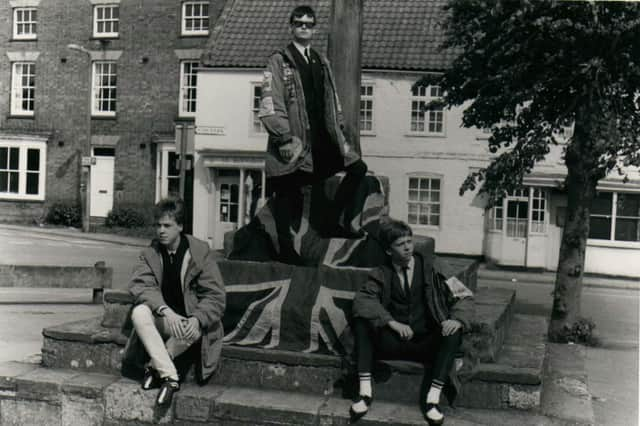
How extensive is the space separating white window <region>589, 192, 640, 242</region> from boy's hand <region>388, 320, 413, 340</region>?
2147 cm

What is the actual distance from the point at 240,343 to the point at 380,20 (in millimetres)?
22207

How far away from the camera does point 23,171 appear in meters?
30.7

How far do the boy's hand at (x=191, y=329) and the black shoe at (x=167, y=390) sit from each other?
33cm

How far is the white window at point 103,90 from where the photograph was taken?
2989 cm

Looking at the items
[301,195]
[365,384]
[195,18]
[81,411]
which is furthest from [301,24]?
[195,18]

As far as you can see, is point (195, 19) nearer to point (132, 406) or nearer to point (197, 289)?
point (197, 289)

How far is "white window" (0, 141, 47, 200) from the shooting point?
3041 centimetres

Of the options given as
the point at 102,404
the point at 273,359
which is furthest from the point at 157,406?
the point at 273,359

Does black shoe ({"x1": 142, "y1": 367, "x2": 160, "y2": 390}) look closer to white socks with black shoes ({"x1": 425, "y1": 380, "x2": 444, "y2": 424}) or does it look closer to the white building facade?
white socks with black shoes ({"x1": 425, "y1": 380, "x2": 444, "y2": 424})

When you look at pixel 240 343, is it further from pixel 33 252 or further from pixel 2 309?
pixel 33 252

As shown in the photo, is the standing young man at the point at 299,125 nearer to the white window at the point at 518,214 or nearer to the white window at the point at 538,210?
the white window at the point at 518,214

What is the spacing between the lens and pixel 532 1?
11430mm

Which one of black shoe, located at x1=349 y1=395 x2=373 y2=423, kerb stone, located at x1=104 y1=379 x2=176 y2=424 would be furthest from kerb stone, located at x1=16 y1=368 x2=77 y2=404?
black shoe, located at x1=349 y1=395 x2=373 y2=423

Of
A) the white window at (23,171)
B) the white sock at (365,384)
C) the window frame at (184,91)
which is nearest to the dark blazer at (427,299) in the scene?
the white sock at (365,384)
